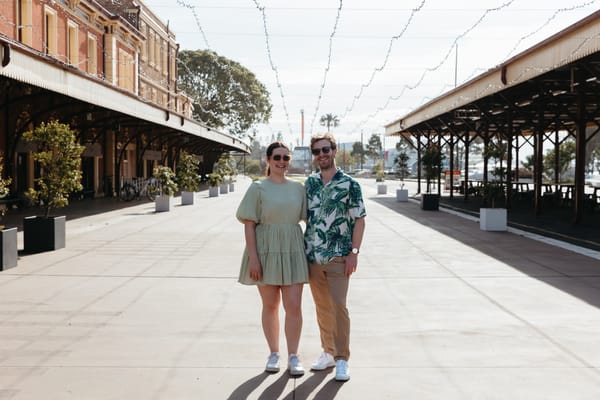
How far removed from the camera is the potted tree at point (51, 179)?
1137 centimetres

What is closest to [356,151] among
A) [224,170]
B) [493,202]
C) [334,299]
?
[224,170]

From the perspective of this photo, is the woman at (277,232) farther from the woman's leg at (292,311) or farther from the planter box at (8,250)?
the planter box at (8,250)

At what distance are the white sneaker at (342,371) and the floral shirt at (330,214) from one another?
69 centimetres

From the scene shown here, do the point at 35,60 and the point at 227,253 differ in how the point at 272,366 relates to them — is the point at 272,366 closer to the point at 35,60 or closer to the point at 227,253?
the point at 227,253

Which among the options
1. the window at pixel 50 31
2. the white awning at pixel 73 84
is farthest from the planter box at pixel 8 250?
the window at pixel 50 31

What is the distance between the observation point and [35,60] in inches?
504

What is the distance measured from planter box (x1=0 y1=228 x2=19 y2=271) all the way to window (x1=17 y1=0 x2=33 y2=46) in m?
15.5

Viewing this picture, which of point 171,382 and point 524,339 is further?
point 524,339

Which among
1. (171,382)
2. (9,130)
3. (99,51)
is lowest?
(171,382)

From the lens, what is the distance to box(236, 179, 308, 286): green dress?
15.0 feet

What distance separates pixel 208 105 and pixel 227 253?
184 ft

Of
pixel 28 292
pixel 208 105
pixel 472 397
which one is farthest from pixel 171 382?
pixel 208 105

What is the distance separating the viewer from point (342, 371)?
181 inches

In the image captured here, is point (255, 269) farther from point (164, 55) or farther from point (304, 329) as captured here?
point (164, 55)
